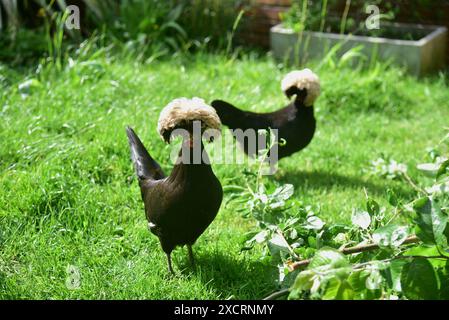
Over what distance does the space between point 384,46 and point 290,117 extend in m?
2.46

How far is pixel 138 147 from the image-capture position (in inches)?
120

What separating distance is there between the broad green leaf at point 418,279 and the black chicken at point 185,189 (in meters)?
0.87

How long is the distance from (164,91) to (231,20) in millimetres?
1859

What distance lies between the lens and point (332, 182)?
3.87m

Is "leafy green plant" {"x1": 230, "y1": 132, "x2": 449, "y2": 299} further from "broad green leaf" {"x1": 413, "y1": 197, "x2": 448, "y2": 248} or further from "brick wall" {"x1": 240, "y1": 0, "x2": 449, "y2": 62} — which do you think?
"brick wall" {"x1": 240, "y1": 0, "x2": 449, "y2": 62}

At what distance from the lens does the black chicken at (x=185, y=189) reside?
243 centimetres

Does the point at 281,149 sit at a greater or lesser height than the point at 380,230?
lesser

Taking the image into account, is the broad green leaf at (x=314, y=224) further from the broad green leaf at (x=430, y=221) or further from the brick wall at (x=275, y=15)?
the brick wall at (x=275, y=15)

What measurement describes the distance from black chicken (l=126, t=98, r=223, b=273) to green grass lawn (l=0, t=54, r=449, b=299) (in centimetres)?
22

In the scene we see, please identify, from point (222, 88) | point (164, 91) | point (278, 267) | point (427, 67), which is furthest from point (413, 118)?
point (278, 267)

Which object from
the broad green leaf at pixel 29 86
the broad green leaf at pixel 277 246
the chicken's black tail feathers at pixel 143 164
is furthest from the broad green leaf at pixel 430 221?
the broad green leaf at pixel 29 86

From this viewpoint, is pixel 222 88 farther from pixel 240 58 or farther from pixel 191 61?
pixel 240 58

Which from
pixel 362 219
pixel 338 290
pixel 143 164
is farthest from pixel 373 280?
pixel 143 164

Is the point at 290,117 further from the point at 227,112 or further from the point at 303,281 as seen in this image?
the point at 303,281
